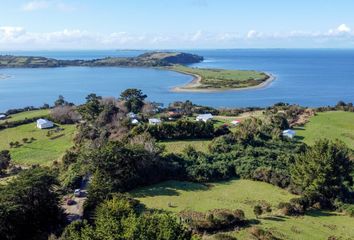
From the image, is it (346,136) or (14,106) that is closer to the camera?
(346,136)

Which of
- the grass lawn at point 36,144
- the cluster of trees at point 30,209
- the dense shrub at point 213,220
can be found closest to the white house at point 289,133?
the dense shrub at point 213,220

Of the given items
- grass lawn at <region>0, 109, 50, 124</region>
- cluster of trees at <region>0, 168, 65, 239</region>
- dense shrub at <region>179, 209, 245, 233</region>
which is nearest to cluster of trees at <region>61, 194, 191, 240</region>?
dense shrub at <region>179, 209, 245, 233</region>

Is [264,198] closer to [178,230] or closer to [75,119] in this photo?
[178,230]

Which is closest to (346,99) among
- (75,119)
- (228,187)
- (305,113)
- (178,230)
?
(305,113)

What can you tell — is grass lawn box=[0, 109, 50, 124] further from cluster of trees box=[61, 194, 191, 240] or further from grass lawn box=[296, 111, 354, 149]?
cluster of trees box=[61, 194, 191, 240]

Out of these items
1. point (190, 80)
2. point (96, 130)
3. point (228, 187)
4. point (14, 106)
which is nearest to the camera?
point (228, 187)
